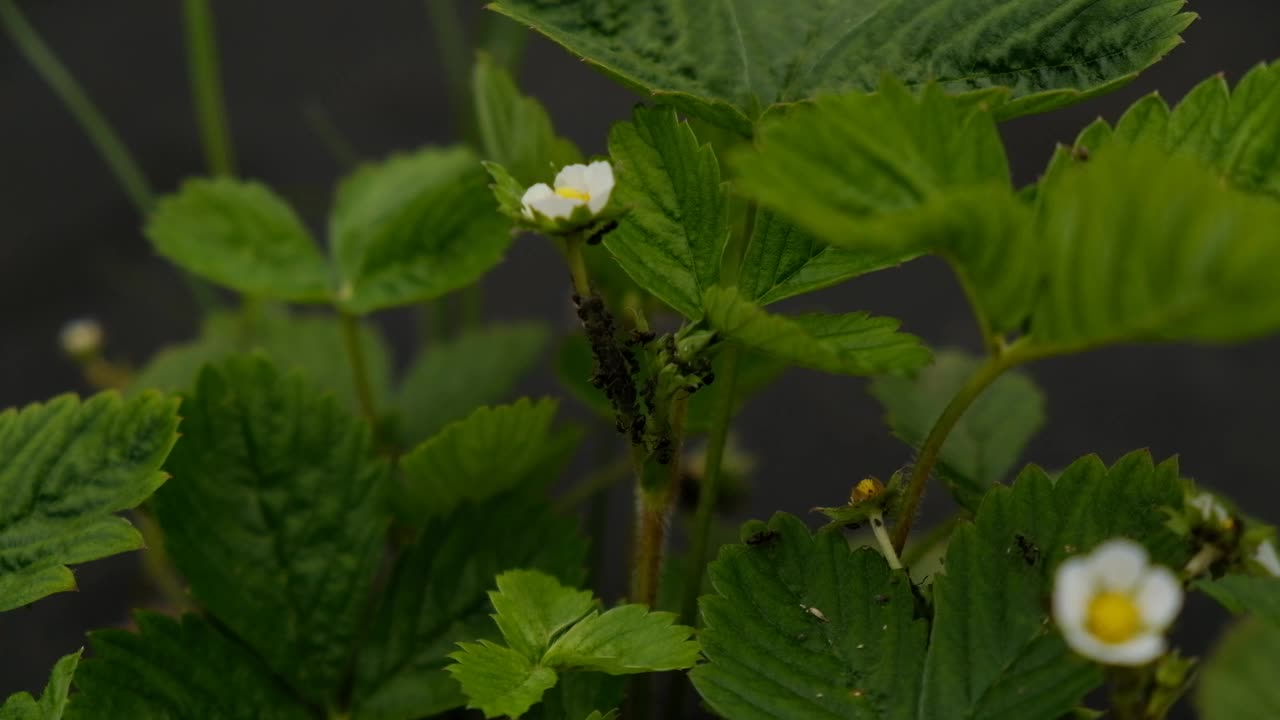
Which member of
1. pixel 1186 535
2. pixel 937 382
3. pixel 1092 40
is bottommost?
pixel 937 382

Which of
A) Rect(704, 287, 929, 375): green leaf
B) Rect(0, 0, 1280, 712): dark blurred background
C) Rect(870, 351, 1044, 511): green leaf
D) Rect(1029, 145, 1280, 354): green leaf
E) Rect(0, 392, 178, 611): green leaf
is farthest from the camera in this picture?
Rect(0, 0, 1280, 712): dark blurred background

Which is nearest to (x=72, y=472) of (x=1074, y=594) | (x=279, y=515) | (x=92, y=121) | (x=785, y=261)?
(x=279, y=515)

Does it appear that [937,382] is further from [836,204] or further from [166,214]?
[166,214]

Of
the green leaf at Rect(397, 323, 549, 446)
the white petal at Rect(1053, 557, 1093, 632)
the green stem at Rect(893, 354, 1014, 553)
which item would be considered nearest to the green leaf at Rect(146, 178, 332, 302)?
the green leaf at Rect(397, 323, 549, 446)

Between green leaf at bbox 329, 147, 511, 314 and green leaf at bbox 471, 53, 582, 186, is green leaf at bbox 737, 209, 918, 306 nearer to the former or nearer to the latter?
green leaf at bbox 471, 53, 582, 186

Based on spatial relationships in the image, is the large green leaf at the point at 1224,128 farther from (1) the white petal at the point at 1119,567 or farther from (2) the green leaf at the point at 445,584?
(2) the green leaf at the point at 445,584

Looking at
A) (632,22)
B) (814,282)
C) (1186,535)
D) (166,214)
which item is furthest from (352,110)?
(1186,535)
